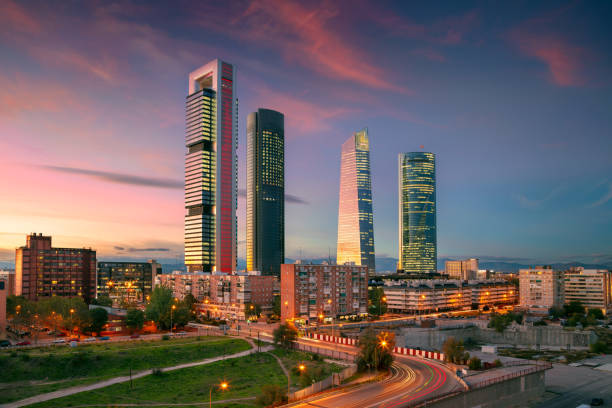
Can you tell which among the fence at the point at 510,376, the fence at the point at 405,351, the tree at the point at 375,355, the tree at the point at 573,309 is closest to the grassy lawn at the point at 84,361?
the fence at the point at 405,351

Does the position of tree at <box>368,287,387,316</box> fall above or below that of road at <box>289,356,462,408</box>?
below

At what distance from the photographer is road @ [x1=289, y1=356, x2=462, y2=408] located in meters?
58.1

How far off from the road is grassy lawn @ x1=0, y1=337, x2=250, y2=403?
142ft

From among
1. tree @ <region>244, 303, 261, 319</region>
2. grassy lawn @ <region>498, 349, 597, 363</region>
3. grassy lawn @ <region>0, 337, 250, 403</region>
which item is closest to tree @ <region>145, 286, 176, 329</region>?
grassy lawn @ <region>0, 337, 250, 403</region>

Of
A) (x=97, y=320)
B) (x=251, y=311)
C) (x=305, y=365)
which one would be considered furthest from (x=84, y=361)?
(x=251, y=311)

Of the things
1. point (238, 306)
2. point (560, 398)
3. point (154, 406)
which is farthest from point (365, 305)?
point (154, 406)

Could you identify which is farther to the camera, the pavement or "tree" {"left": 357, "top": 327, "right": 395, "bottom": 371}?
"tree" {"left": 357, "top": 327, "right": 395, "bottom": 371}

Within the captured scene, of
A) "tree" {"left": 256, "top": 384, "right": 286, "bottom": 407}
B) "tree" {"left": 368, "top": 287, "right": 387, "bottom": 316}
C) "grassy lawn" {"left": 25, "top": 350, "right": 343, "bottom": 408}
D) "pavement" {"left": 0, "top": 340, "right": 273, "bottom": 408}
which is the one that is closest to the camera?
"tree" {"left": 256, "top": 384, "right": 286, "bottom": 407}

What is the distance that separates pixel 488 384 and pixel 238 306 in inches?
4104

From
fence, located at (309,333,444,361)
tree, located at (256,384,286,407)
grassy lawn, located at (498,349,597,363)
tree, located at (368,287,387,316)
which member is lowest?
grassy lawn, located at (498,349,597,363)

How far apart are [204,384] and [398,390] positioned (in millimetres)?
35125

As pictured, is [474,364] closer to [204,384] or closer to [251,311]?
[204,384]

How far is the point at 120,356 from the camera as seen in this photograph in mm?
94875

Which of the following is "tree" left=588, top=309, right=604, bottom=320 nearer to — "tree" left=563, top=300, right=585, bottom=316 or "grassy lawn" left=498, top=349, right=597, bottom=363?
"tree" left=563, top=300, right=585, bottom=316
